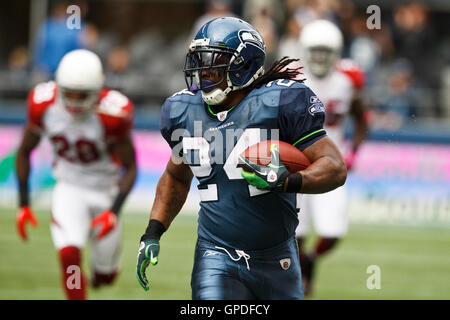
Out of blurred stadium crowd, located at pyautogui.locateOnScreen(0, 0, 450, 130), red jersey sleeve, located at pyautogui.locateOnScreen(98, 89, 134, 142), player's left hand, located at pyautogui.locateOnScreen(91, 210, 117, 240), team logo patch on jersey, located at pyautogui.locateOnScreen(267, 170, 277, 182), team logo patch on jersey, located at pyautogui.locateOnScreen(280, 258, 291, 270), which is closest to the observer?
team logo patch on jersey, located at pyautogui.locateOnScreen(267, 170, 277, 182)

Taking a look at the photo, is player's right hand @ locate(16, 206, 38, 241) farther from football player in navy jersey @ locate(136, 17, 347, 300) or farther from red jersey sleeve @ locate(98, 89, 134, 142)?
football player in navy jersey @ locate(136, 17, 347, 300)

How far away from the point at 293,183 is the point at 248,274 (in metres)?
0.55

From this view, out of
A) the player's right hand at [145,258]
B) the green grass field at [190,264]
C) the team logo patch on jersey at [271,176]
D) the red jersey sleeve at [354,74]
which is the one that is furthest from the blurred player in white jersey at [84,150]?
the team logo patch on jersey at [271,176]

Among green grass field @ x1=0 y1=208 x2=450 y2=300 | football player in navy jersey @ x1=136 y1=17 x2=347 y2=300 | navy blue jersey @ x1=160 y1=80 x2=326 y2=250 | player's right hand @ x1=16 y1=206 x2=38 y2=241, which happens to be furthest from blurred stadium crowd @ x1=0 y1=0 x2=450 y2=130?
navy blue jersey @ x1=160 y1=80 x2=326 y2=250

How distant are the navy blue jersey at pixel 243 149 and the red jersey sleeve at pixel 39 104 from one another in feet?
8.00

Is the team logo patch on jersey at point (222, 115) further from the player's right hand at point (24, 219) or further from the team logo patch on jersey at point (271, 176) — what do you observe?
the player's right hand at point (24, 219)

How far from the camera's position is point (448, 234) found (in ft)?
35.4

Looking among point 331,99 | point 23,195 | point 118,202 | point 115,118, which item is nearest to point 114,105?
point 115,118

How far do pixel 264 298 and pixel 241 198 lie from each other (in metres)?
0.48

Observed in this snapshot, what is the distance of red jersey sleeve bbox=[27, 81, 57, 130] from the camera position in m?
6.46

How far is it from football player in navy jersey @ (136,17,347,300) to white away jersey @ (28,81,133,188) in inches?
82.9

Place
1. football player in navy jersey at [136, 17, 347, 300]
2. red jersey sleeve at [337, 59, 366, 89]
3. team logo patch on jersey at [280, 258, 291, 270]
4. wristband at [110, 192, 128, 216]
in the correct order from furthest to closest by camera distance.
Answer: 1. red jersey sleeve at [337, 59, 366, 89]
2. wristband at [110, 192, 128, 216]
3. team logo patch on jersey at [280, 258, 291, 270]
4. football player in navy jersey at [136, 17, 347, 300]

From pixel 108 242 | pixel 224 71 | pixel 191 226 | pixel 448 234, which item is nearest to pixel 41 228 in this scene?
pixel 191 226
